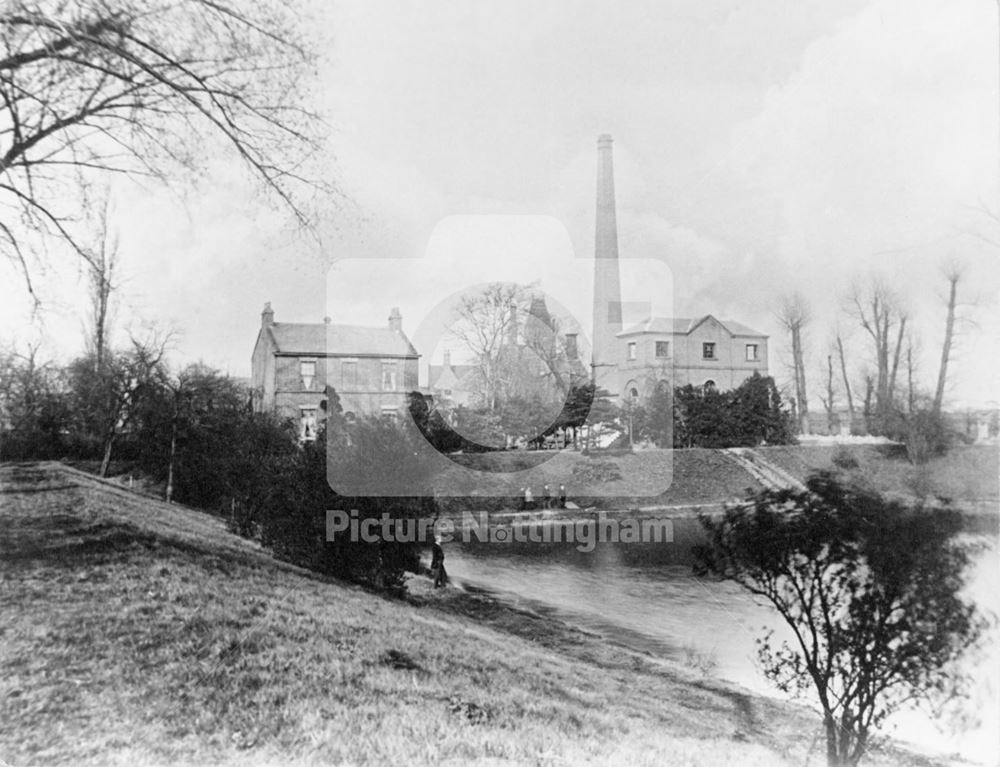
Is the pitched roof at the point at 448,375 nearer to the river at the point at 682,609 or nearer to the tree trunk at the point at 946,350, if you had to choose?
the river at the point at 682,609

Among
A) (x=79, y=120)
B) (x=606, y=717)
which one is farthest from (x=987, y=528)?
(x=79, y=120)

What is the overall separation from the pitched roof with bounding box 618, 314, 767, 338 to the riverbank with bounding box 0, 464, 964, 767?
1678 mm

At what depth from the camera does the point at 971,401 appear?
9.60 feet

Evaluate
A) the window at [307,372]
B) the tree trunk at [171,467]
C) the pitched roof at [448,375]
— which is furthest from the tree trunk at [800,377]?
the tree trunk at [171,467]

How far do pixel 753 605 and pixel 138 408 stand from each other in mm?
3485

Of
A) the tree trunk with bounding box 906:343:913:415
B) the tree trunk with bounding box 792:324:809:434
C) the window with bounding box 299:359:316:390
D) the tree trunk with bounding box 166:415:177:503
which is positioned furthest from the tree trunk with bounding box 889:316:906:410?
the tree trunk with bounding box 166:415:177:503

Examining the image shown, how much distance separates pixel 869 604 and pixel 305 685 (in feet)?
8.10

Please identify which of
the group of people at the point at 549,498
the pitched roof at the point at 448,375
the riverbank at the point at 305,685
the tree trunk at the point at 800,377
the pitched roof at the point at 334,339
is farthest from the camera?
the group of people at the point at 549,498

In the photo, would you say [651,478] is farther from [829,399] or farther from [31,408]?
[31,408]

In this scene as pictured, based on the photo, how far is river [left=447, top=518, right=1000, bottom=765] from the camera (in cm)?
280

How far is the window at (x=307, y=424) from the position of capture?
373cm

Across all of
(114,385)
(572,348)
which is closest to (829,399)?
(572,348)

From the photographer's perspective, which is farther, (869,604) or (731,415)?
(731,415)

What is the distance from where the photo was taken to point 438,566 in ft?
16.4
